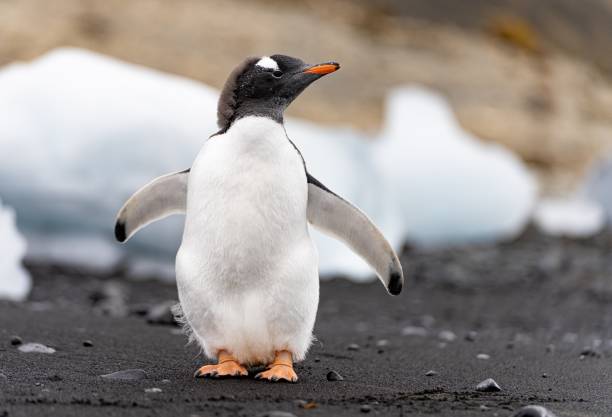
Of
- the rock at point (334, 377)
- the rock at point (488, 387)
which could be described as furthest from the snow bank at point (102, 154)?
the rock at point (488, 387)

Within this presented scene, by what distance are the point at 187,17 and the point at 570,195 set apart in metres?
5.00

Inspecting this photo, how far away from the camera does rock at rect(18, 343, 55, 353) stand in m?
3.18

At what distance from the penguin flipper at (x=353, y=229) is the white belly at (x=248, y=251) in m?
Answer: 0.28

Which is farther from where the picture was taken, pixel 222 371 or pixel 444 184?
pixel 444 184

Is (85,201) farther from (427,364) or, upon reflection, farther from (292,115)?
(427,364)

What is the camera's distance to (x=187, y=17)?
896cm

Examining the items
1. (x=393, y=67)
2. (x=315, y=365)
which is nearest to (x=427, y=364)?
Result: (x=315, y=365)

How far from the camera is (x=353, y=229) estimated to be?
333 cm

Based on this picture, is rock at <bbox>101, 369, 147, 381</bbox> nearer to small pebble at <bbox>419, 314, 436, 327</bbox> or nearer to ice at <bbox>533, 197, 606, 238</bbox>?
small pebble at <bbox>419, 314, 436, 327</bbox>

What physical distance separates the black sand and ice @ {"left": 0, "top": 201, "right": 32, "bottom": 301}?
0.23m

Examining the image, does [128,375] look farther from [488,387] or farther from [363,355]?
[363,355]

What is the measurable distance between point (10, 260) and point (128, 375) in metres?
2.53

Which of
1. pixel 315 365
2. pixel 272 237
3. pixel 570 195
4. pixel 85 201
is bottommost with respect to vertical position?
pixel 315 365

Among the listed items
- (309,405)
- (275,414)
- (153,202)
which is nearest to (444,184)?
A: (153,202)
